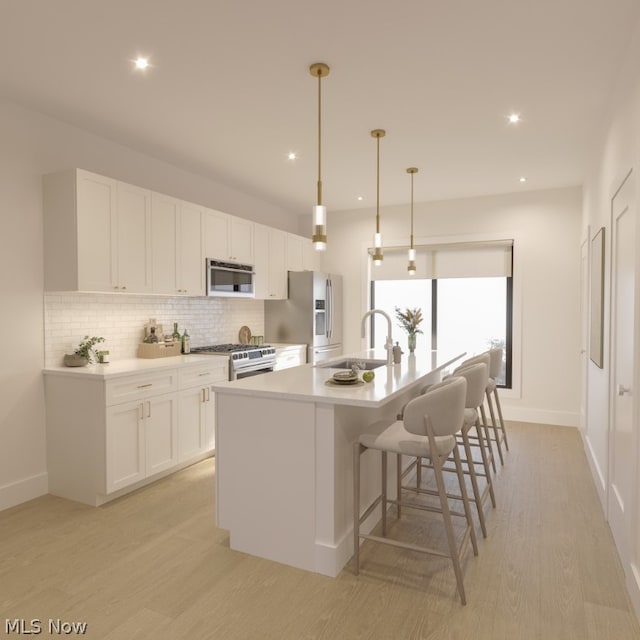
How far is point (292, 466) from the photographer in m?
2.51

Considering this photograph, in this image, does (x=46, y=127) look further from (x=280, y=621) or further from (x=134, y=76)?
(x=280, y=621)

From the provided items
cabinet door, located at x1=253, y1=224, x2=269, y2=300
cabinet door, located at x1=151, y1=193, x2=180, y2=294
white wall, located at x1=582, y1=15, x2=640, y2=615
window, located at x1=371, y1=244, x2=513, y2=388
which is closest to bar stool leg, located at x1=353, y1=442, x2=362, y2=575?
white wall, located at x1=582, y1=15, x2=640, y2=615

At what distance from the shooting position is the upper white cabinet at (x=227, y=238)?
15.5 ft

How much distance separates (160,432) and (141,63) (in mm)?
2597

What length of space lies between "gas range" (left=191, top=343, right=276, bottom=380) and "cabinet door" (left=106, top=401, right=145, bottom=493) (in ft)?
3.51

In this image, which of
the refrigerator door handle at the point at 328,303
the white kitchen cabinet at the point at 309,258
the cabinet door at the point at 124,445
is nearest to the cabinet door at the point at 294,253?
the white kitchen cabinet at the point at 309,258

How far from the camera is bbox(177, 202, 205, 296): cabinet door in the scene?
14.3ft

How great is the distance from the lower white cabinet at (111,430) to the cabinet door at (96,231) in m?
0.70

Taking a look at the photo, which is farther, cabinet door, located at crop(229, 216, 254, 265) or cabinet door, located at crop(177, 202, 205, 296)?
cabinet door, located at crop(229, 216, 254, 265)

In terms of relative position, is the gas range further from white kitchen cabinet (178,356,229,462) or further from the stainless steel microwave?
the stainless steel microwave

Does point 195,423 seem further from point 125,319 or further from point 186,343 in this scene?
point 125,319

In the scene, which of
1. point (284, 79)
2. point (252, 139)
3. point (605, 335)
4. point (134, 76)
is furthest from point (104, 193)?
point (605, 335)

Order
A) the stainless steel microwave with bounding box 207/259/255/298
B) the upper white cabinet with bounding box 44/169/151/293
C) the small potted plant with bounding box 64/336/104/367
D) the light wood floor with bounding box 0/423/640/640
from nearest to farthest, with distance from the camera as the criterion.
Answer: the light wood floor with bounding box 0/423/640/640, the upper white cabinet with bounding box 44/169/151/293, the small potted plant with bounding box 64/336/104/367, the stainless steel microwave with bounding box 207/259/255/298

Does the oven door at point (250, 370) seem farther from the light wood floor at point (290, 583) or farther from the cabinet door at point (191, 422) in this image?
the light wood floor at point (290, 583)
